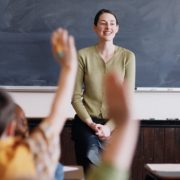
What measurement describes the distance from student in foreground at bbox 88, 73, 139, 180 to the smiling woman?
7.48 feet

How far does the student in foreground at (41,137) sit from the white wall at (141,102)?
2582mm

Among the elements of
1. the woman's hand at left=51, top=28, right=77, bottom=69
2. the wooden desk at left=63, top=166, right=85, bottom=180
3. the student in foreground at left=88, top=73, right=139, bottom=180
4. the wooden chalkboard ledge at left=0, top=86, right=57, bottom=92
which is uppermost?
the woman's hand at left=51, top=28, right=77, bottom=69

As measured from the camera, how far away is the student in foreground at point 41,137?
0.98m

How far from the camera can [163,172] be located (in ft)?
8.29

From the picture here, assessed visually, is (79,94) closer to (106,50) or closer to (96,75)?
(96,75)

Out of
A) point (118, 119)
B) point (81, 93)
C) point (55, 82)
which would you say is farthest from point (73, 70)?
point (55, 82)

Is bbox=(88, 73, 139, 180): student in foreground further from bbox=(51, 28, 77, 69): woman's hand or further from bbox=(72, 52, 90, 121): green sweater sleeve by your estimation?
bbox=(72, 52, 90, 121): green sweater sleeve

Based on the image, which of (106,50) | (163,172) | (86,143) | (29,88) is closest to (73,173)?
(163,172)

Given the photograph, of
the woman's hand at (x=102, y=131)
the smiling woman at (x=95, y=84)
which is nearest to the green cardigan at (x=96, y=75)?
the smiling woman at (x=95, y=84)

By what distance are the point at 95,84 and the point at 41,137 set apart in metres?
1.98

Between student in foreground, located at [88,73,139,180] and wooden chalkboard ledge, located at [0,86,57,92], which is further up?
student in foreground, located at [88,73,139,180]

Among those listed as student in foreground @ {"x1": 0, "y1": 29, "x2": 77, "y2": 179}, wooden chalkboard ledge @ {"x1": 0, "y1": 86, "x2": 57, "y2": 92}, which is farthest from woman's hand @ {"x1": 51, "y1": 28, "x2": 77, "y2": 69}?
wooden chalkboard ledge @ {"x1": 0, "y1": 86, "x2": 57, "y2": 92}

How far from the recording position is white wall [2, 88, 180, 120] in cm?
387

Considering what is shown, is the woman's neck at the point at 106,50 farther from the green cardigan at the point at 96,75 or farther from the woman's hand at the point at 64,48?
the woman's hand at the point at 64,48
